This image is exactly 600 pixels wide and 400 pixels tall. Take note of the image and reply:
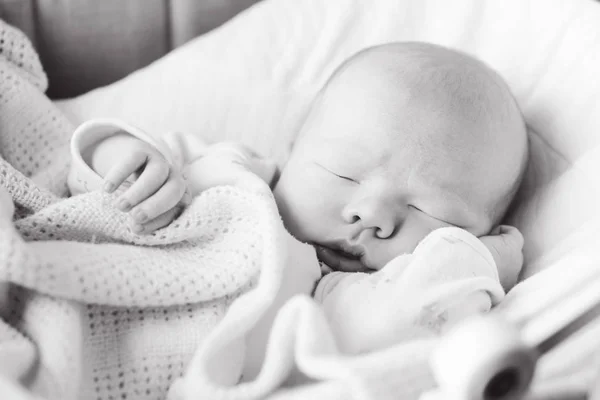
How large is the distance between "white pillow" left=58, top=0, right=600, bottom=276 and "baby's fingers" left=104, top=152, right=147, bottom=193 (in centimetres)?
27

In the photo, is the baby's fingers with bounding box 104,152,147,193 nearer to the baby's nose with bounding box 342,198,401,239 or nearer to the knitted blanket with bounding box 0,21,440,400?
the knitted blanket with bounding box 0,21,440,400

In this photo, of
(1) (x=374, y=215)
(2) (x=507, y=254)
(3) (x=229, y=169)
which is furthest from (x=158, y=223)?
(2) (x=507, y=254)

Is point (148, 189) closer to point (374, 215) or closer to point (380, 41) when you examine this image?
point (374, 215)

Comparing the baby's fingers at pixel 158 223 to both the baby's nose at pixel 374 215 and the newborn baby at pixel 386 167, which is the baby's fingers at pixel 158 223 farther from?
the baby's nose at pixel 374 215

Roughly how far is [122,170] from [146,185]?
3 cm

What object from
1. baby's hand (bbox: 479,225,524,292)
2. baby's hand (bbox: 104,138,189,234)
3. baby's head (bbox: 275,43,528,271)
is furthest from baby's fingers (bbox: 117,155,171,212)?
baby's hand (bbox: 479,225,524,292)

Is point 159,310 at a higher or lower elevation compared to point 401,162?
lower

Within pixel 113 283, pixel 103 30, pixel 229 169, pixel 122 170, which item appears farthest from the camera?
pixel 103 30

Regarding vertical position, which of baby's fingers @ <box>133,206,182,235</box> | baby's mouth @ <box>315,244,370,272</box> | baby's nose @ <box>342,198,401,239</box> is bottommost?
baby's mouth @ <box>315,244,370,272</box>

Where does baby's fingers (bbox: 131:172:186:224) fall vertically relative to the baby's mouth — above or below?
above

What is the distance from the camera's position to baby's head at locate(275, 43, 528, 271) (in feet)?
2.50

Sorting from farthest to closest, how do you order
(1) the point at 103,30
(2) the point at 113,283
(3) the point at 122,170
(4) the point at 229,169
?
(1) the point at 103,30 → (4) the point at 229,169 → (3) the point at 122,170 → (2) the point at 113,283

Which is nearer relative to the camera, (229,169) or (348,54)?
(229,169)

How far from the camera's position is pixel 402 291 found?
0.64 meters
